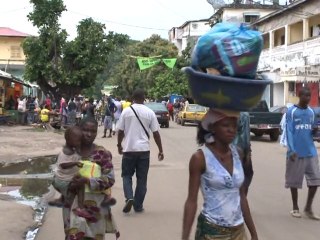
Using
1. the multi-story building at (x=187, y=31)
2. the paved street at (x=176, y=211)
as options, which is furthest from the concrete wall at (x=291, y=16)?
the multi-story building at (x=187, y=31)

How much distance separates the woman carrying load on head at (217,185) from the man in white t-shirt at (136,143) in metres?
4.26

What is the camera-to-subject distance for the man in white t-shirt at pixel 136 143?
8062 mm

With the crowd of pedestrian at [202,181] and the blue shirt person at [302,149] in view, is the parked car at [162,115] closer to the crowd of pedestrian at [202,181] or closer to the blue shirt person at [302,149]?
the blue shirt person at [302,149]

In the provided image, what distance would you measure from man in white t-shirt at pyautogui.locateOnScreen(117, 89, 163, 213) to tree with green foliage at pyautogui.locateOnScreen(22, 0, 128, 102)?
26006mm

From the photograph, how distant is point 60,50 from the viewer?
1334 inches

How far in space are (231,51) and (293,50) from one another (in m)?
30.4

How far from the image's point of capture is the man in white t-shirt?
8062 mm

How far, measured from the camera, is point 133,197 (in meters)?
8.32

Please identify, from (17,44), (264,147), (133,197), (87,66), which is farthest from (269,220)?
(17,44)

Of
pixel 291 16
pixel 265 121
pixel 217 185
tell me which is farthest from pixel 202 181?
pixel 291 16

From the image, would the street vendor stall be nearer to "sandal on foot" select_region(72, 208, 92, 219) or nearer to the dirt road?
the dirt road

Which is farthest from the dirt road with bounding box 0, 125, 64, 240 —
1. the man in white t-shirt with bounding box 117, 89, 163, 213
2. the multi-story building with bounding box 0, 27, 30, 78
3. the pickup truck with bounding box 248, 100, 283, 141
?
the multi-story building with bounding box 0, 27, 30, 78

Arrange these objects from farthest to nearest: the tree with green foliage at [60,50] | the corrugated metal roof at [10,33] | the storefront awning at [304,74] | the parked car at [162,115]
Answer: the corrugated metal roof at [10,33]
the tree with green foliage at [60,50]
the parked car at [162,115]
the storefront awning at [304,74]

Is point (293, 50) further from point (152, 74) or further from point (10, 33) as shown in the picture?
point (152, 74)
